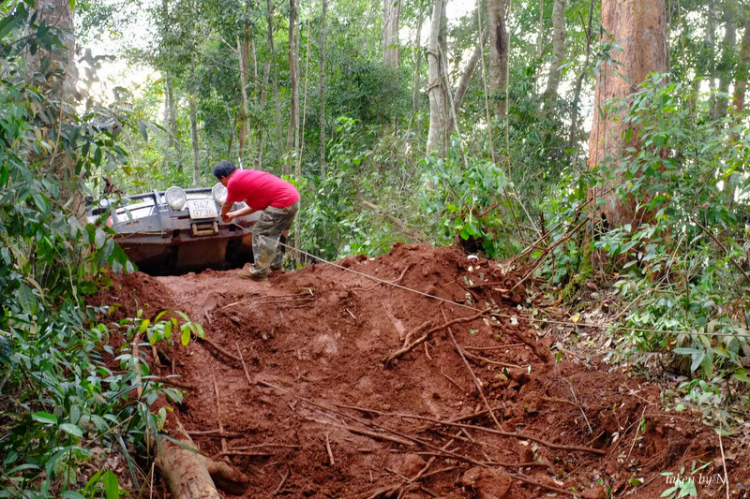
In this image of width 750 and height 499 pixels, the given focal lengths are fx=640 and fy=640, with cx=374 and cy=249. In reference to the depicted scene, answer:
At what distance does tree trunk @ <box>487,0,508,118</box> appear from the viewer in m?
12.1

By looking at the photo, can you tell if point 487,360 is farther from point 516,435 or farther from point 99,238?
point 99,238

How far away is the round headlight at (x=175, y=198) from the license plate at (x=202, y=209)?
0.44 ft

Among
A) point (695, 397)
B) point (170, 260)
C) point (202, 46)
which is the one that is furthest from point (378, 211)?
point (202, 46)

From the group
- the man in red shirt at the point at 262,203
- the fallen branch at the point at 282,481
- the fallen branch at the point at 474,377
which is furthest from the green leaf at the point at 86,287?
the man in red shirt at the point at 262,203

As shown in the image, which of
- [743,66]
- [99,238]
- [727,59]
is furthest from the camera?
[727,59]

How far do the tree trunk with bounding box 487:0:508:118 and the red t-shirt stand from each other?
5.98m

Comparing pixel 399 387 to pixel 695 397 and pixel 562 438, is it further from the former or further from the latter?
pixel 695 397

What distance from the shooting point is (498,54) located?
12500 mm

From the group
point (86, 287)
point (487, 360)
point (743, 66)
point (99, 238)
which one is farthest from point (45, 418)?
point (743, 66)

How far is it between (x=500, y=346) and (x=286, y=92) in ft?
50.5

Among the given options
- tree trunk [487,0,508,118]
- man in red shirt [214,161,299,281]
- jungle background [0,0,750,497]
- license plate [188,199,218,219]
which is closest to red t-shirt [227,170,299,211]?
man in red shirt [214,161,299,281]

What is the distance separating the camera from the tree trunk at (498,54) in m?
12.1

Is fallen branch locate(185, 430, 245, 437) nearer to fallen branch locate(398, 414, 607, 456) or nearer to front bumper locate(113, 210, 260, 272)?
fallen branch locate(398, 414, 607, 456)

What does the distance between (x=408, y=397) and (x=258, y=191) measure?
10.7 feet
